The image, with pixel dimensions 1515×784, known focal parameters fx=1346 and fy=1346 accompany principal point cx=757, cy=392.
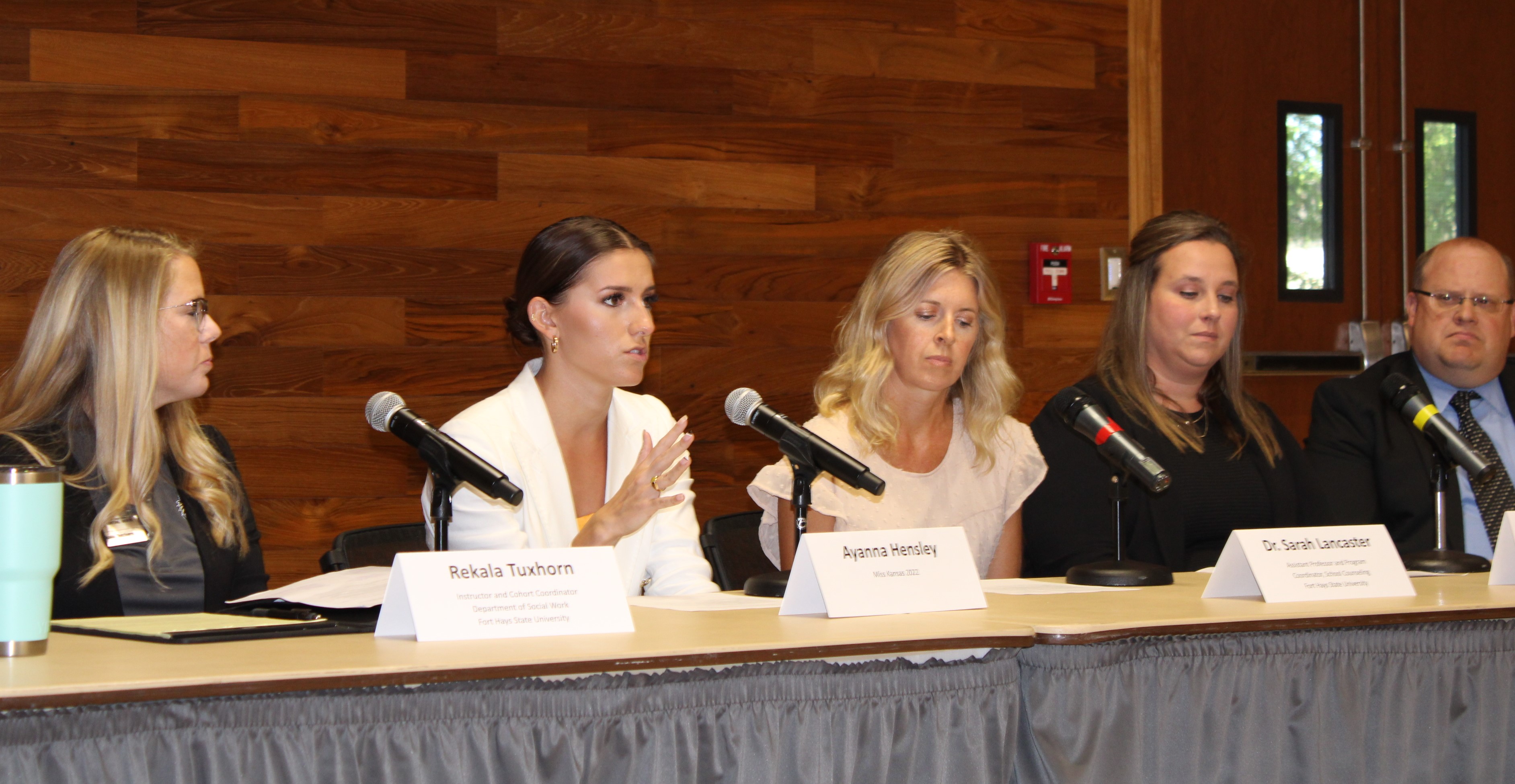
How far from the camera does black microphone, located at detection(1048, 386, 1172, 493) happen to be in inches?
78.2

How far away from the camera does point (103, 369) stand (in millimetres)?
2094

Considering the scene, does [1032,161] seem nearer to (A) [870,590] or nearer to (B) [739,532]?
(B) [739,532]

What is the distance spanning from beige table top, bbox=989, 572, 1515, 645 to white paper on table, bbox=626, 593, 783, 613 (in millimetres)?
321

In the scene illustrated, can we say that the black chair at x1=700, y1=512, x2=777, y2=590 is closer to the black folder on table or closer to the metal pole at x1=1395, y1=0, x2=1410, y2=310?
the black folder on table

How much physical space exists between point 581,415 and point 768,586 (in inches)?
30.3

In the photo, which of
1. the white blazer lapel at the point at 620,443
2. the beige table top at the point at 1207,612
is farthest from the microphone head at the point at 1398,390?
the white blazer lapel at the point at 620,443

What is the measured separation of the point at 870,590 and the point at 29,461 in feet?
4.21

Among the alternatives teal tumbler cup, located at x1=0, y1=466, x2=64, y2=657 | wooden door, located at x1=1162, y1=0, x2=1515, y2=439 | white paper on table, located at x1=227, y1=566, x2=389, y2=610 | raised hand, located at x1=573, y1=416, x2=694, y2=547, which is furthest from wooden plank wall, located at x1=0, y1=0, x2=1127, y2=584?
teal tumbler cup, located at x1=0, y1=466, x2=64, y2=657

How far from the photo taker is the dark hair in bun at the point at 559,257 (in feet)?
8.52

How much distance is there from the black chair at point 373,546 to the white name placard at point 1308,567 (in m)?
1.40

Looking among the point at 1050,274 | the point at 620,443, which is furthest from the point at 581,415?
the point at 1050,274

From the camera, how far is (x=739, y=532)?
8.76 feet

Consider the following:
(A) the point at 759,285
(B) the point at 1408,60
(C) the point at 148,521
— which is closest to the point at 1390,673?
(C) the point at 148,521

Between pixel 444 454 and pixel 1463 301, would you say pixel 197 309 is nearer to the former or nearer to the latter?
pixel 444 454
